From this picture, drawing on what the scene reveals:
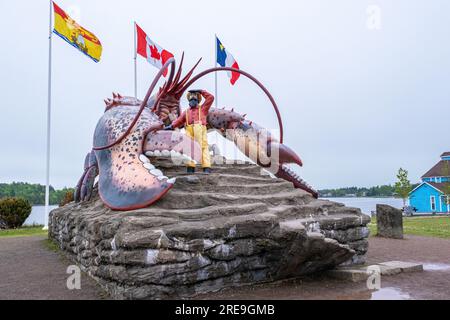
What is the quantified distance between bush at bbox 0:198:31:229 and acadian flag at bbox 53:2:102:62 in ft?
25.7

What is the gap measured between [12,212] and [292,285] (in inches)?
625

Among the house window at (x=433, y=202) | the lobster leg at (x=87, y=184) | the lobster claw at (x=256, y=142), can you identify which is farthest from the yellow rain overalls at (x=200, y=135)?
the house window at (x=433, y=202)

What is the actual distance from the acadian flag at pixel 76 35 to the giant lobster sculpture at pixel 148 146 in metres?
6.34

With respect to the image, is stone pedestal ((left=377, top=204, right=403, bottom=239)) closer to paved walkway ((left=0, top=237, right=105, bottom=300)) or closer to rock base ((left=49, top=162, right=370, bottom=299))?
rock base ((left=49, top=162, right=370, bottom=299))

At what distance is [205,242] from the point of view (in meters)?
4.74

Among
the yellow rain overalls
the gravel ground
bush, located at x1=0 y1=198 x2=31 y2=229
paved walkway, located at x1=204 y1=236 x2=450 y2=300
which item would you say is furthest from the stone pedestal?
bush, located at x1=0 y1=198 x2=31 y2=229

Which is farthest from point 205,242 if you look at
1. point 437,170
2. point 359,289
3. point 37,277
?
point 437,170

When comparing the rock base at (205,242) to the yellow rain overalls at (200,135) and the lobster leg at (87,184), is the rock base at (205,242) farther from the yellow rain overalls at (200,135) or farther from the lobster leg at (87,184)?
the lobster leg at (87,184)
